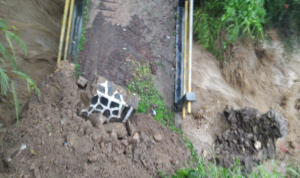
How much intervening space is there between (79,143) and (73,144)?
2.6 inches

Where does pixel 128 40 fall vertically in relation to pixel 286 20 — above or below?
below

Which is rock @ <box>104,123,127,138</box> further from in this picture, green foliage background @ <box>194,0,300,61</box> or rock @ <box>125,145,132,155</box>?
green foliage background @ <box>194,0,300,61</box>

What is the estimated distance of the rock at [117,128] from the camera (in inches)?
114

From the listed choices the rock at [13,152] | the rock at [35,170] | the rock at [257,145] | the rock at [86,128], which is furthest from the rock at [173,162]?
the rock at [13,152]

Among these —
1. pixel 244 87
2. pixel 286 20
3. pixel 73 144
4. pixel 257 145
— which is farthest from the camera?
pixel 244 87

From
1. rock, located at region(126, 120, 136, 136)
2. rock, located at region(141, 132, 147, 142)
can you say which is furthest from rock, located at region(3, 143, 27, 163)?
rock, located at region(141, 132, 147, 142)

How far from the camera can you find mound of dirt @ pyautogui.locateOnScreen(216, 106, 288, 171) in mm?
3256

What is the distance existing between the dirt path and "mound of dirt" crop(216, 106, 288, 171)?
3.35 feet

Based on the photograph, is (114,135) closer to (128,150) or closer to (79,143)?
(128,150)

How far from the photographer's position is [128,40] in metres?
3.97

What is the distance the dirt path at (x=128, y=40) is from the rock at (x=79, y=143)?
1180mm

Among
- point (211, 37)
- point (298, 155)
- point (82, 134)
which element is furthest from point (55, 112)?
point (298, 155)

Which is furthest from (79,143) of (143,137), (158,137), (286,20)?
(286,20)

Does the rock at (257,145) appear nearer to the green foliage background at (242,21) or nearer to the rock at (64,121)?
the green foliage background at (242,21)
